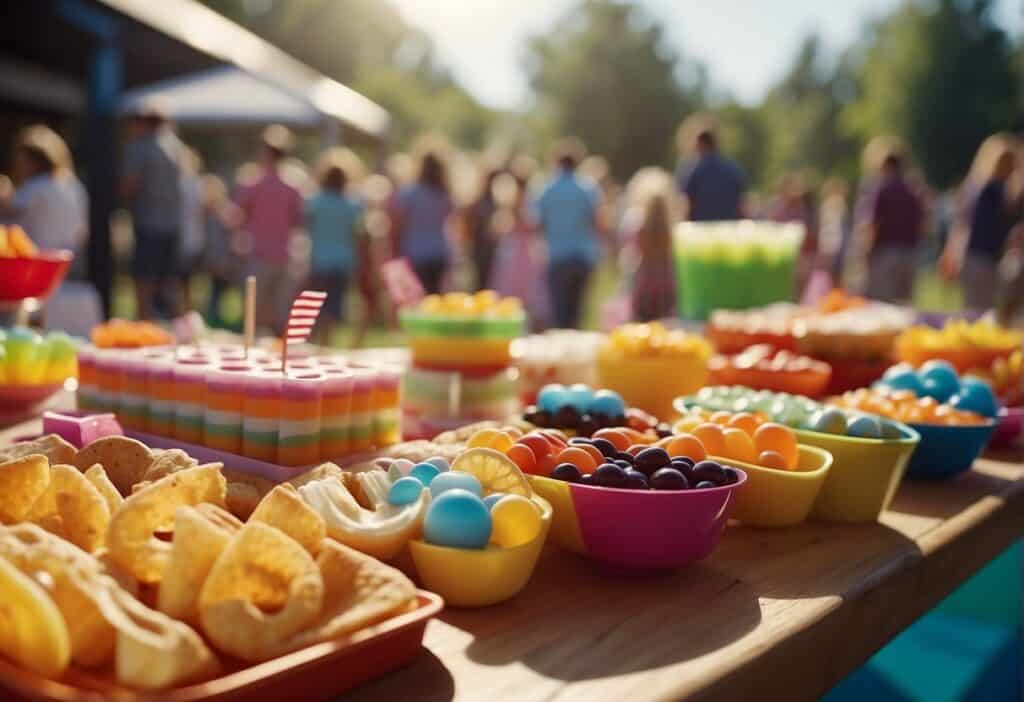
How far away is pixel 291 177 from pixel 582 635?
6.20 meters

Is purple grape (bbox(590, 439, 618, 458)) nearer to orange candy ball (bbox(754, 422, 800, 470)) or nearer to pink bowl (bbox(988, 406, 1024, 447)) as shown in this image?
orange candy ball (bbox(754, 422, 800, 470))

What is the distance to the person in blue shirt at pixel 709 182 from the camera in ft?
21.6

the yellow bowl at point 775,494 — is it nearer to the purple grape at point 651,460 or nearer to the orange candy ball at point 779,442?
the orange candy ball at point 779,442

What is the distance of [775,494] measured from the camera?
4.27 feet

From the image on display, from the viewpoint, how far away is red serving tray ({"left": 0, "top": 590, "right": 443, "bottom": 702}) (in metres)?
0.70

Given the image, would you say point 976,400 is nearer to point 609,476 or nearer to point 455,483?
point 609,476

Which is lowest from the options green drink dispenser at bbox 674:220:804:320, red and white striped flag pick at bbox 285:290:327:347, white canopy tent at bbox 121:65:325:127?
red and white striped flag pick at bbox 285:290:327:347

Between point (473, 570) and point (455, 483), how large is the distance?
11 centimetres

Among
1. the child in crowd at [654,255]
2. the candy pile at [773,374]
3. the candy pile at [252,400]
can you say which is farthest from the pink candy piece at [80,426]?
the child in crowd at [654,255]

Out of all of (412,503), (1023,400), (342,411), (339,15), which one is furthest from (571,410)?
(339,15)

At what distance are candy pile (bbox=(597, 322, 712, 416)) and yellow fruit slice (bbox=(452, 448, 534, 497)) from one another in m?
0.94

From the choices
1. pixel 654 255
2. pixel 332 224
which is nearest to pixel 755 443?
pixel 654 255

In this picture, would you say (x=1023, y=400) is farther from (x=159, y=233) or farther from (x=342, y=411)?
(x=159, y=233)

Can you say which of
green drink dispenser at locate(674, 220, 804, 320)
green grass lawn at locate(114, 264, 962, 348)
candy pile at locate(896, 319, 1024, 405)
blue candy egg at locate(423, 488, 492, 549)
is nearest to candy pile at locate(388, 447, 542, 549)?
blue candy egg at locate(423, 488, 492, 549)
